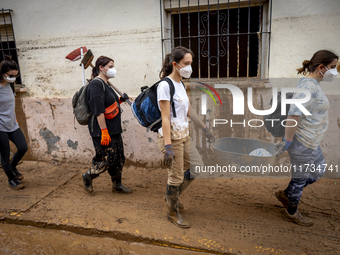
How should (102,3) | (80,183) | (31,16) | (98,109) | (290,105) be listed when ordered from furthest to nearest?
(31,16) → (102,3) → (80,183) → (98,109) → (290,105)

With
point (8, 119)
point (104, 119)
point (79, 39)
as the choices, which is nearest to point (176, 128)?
point (104, 119)

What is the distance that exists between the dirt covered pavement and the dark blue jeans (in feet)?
1.36

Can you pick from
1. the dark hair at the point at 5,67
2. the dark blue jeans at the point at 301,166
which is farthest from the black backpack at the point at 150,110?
the dark hair at the point at 5,67

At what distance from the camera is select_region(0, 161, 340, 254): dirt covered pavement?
2.52 metres

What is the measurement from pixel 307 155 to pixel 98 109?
2.32 m

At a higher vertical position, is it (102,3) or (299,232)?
(102,3)

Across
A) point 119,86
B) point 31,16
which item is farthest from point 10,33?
point 119,86

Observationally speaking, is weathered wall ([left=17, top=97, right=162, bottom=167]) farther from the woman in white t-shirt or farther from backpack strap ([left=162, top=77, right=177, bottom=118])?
backpack strap ([left=162, top=77, right=177, bottom=118])

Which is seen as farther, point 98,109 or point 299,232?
point 98,109

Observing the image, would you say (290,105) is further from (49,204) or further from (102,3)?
(102,3)

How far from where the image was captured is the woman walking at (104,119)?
3045 millimetres

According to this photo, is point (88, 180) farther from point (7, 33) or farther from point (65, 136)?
point (7, 33)

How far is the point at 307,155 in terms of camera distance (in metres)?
2.53

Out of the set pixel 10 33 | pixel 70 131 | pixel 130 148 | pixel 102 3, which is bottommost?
pixel 130 148
